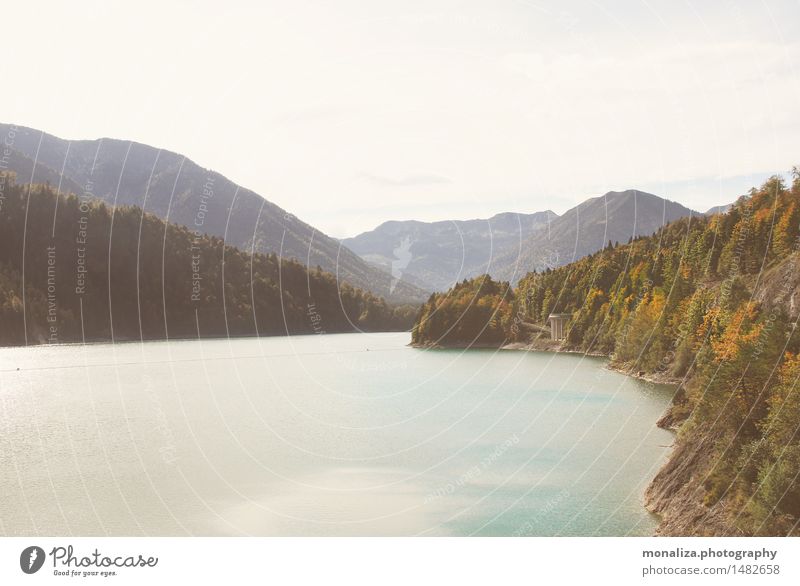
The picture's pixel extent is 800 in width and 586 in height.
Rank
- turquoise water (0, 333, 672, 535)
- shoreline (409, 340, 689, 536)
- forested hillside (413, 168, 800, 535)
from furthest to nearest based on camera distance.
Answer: turquoise water (0, 333, 672, 535) < shoreline (409, 340, 689, 536) < forested hillside (413, 168, 800, 535)

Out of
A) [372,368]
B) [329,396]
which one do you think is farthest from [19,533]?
[372,368]

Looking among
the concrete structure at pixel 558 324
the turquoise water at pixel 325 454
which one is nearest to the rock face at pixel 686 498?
the turquoise water at pixel 325 454

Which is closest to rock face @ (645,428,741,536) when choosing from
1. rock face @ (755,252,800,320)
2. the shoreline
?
the shoreline

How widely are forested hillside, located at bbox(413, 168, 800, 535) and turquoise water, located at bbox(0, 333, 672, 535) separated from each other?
446cm

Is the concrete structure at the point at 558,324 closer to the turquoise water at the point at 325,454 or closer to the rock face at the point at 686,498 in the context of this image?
the turquoise water at the point at 325,454

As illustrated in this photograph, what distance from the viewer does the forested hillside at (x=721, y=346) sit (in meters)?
32.3

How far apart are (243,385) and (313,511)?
65926mm

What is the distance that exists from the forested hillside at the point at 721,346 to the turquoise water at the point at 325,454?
4.46 m

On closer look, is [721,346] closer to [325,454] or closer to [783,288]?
[783,288]

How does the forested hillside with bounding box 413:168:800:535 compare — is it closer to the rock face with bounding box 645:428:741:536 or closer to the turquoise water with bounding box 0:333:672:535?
the rock face with bounding box 645:428:741:536

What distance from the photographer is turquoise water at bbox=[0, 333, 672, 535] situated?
130ft

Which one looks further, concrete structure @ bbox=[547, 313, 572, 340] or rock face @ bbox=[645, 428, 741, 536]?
concrete structure @ bbox=[547, 313, 572, 340]

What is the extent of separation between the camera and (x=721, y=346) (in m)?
55.7

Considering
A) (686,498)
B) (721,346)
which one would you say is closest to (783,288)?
(721,346)
